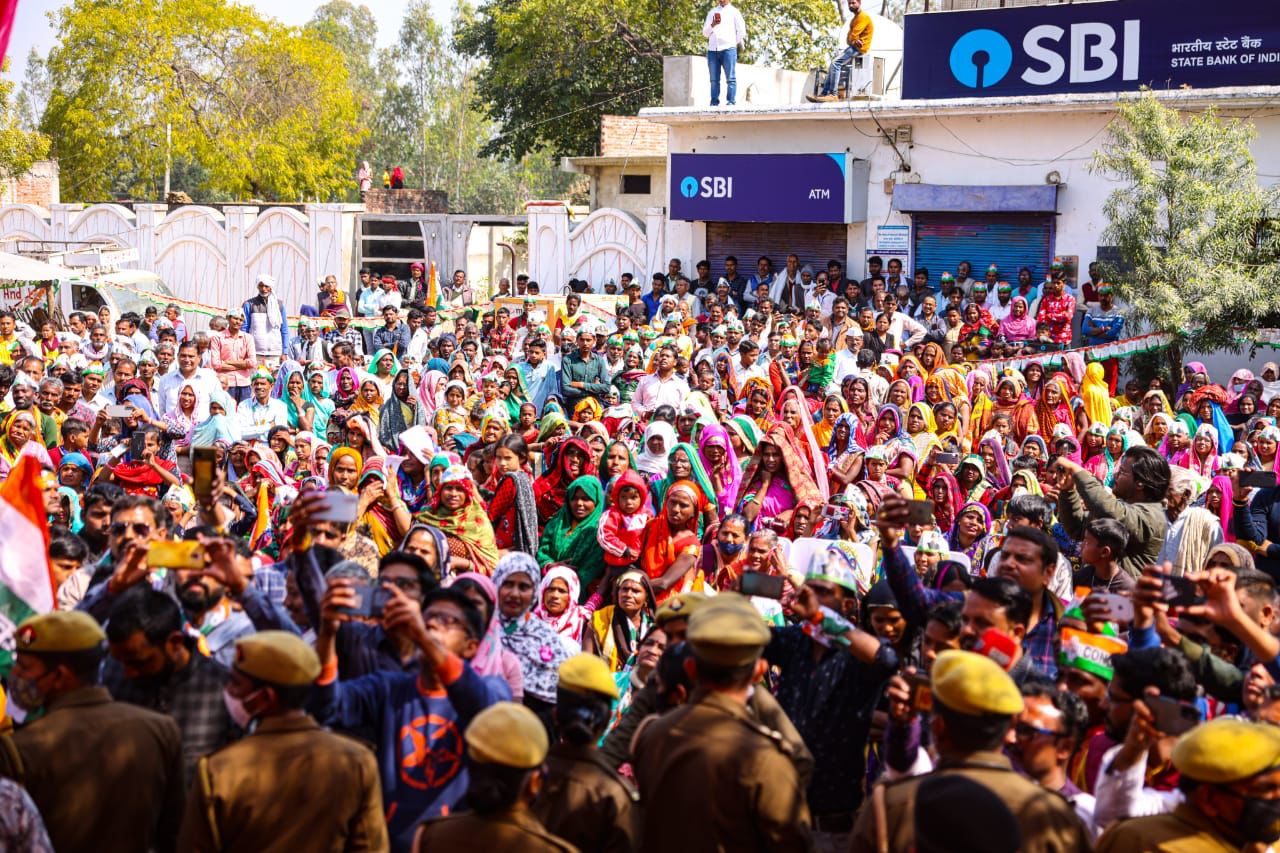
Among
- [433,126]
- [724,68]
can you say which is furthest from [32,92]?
[724,68]

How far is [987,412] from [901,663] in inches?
251

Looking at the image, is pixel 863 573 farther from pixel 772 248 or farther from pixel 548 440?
pixel 772 248

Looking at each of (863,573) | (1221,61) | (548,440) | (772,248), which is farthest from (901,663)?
(772,248)

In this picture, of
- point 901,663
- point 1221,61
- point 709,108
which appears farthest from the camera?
point 709,108

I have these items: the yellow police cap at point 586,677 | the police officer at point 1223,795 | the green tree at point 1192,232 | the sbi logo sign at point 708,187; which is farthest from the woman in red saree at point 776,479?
the sbi logo sign at point 708,187

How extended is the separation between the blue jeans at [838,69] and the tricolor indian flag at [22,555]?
50.6ft

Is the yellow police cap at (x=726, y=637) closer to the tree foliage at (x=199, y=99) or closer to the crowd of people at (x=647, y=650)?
the crowd of people at (x=647, y=650)

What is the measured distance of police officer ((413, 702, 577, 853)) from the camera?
11.0ft

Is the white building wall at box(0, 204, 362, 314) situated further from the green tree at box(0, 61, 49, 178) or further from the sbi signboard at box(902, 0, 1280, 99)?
the sbi signboard at box(902, 0, 1280, 99)

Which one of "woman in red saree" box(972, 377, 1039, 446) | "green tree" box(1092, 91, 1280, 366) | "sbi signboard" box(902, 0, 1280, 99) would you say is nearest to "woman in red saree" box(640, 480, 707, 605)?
"woman in red saree" box(972, 377, 1039, 446)

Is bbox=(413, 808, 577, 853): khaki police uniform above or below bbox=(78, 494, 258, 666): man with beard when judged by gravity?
below

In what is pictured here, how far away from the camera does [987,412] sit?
1068 cm

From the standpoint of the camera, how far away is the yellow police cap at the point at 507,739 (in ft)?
11.0

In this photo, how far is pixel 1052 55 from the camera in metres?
17.1
